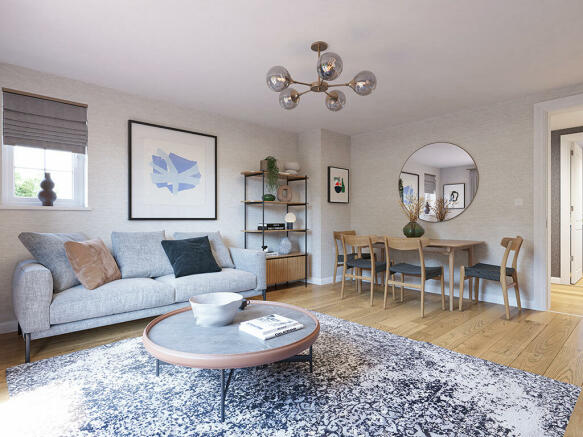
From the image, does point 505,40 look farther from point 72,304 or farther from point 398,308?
point 72,304

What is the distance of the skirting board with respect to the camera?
2967 millimetres

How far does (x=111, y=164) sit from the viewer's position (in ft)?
11.7

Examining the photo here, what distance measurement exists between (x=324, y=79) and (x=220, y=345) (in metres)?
1.81

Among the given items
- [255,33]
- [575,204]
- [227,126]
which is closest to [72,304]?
[255,33]

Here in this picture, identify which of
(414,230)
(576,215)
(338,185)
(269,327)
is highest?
(338,185)

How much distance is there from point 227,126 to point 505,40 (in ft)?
10.7

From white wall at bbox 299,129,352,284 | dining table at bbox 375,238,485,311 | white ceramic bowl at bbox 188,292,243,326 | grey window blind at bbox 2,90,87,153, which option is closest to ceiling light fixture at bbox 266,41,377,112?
white ceramic bowl at bbox 188,292,243,326

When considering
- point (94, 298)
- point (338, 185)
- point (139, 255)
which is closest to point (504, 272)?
point (338, 185)

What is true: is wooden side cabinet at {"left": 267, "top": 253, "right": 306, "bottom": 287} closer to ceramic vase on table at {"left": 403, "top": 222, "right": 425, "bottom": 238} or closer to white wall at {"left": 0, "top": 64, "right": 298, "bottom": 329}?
white wall at {"left": 0, "top": 64, "right": 298, "bottom": 329}

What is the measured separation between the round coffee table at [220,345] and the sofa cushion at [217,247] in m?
1.74

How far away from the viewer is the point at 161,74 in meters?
3.22

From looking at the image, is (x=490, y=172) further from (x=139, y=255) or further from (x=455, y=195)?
(x=139, y=255)

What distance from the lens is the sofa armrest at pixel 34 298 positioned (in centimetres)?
236

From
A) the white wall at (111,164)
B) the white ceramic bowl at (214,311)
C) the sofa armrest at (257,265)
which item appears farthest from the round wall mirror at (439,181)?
the white ceramic bowl at (214,311)
